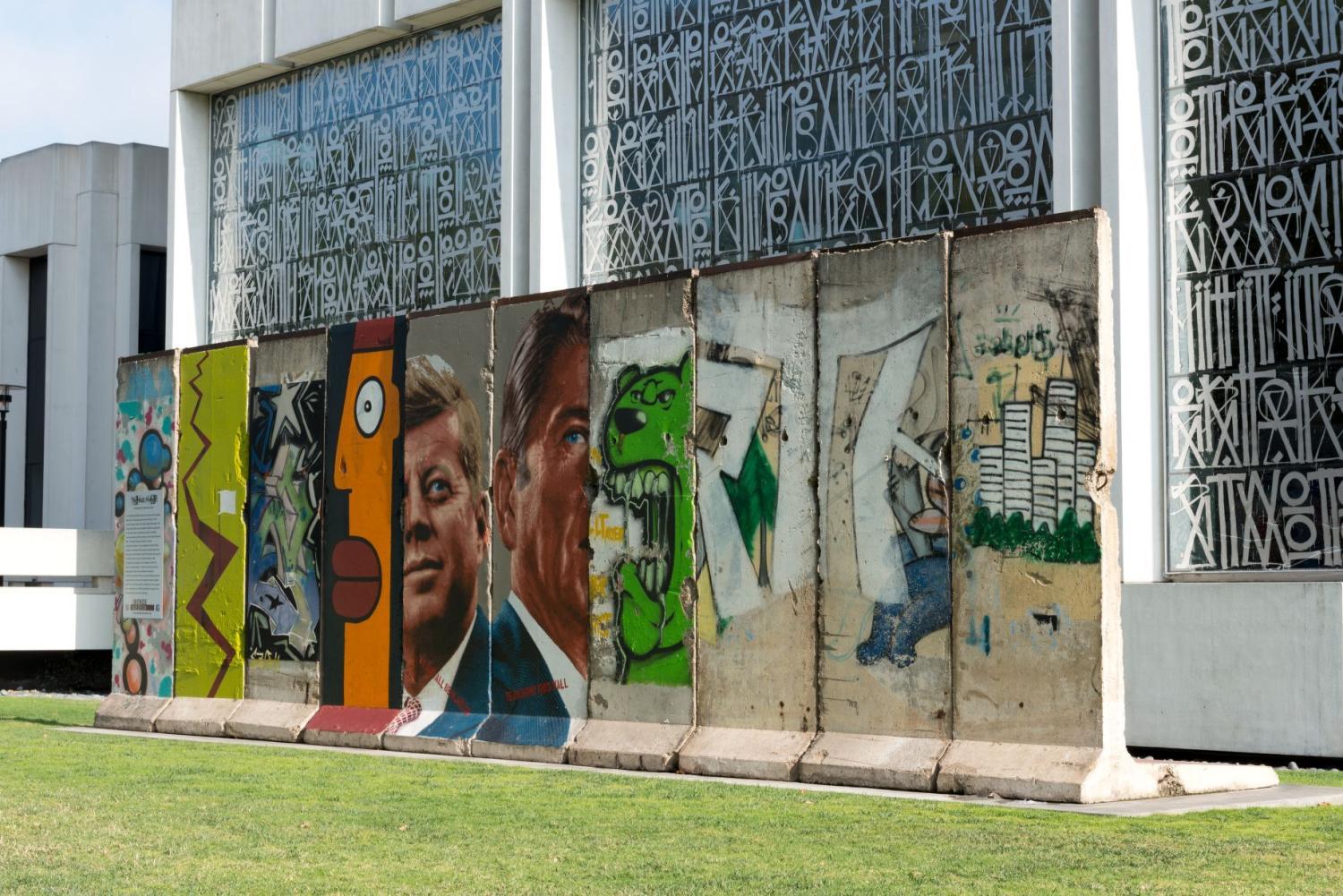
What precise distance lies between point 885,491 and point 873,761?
188cm

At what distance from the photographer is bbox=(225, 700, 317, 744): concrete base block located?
16361 millimetres

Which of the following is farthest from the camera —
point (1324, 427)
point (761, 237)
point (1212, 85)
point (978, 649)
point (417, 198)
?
point (417, 198)

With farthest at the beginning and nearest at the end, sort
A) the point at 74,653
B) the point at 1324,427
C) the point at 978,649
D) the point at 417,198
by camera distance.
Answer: the point at 74,653 < the point at 417,198 < the point at 1324,427 < the point at 978,649

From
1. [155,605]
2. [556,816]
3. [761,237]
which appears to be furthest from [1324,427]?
[155,605]

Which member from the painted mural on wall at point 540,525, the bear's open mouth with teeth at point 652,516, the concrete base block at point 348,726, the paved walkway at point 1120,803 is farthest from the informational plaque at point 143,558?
the bear's open mouth with teeth at point 652,516

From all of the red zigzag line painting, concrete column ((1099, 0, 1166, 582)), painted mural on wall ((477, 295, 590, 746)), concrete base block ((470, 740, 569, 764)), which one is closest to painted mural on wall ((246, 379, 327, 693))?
the red zigzag line painting

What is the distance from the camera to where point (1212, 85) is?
1662cm

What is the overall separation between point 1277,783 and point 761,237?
9.85 metres

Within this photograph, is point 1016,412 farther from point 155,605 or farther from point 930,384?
point 155,605

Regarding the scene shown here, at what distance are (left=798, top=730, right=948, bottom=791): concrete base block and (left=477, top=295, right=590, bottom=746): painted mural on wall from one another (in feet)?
8.48

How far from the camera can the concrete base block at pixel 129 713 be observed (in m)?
18.0

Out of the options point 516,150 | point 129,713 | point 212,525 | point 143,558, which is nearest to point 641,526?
point 212,525

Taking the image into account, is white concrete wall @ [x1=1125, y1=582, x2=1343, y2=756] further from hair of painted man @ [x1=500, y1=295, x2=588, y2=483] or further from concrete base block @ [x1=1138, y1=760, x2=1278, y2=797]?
hair of painted man @ [x1=500, y1=295, x2=588, y2=483]

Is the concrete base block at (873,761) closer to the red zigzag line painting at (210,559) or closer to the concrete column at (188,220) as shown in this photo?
the red zigzag line painting at (210,559)
